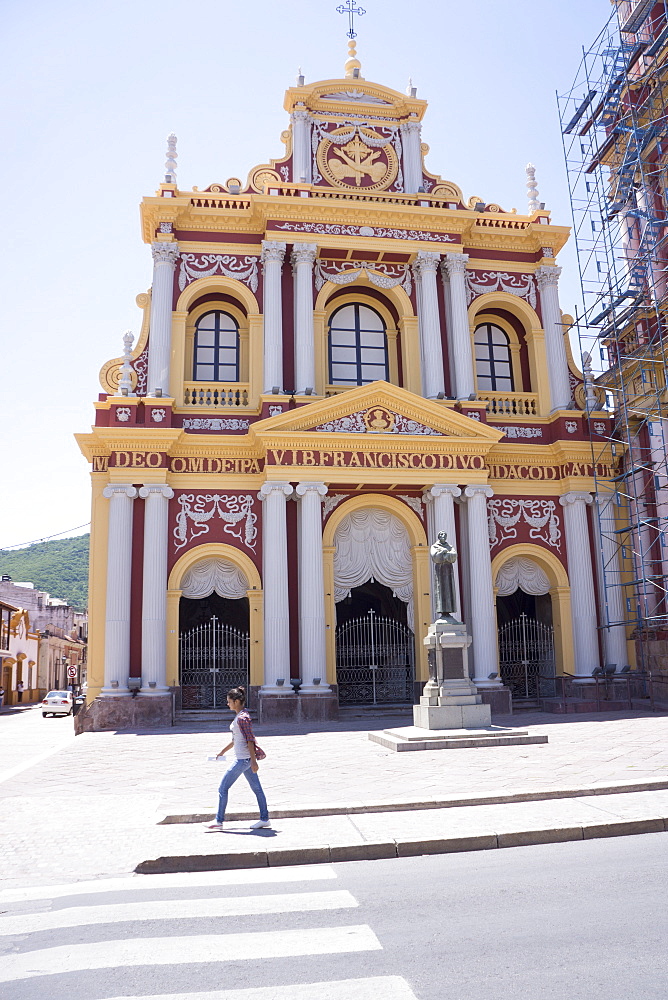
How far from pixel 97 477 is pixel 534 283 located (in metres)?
13.6

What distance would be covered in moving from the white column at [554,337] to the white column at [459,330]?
2.50 metres

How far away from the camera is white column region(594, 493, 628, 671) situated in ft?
69.6

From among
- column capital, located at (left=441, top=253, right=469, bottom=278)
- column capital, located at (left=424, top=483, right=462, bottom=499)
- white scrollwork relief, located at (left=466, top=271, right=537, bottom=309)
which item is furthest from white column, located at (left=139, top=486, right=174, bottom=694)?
white scrollwork relief, located at (left=466, top=271, right=537, bottom=309)

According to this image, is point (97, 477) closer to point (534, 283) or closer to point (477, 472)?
point (477, 472)

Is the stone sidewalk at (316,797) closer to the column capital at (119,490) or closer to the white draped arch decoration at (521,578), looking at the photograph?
the column capital at (119,490)

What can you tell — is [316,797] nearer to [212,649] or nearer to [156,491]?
[212,649]

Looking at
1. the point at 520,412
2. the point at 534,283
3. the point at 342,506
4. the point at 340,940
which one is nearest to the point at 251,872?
the point at 340,940

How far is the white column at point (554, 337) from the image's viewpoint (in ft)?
75.3

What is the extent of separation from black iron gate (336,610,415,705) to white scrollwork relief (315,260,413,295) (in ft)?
30.2

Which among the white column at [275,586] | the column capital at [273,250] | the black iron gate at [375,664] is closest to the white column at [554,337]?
the column capital at [273,250]

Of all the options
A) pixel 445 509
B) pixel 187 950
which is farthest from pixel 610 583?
pixel 187 950

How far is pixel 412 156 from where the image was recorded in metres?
23.7

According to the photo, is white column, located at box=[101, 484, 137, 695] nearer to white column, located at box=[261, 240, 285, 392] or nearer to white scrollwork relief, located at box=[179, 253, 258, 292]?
white column, located at box=[261, 240, 285, 392]

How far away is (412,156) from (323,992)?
23.3m
